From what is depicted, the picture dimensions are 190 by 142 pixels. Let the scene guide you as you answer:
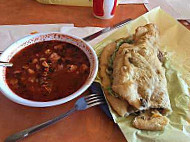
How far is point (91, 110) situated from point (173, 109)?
29 cm

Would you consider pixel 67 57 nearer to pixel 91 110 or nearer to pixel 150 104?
pixel 91 110

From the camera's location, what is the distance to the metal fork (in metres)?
0.75

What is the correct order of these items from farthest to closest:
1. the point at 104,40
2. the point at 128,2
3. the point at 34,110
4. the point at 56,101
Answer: the point at 128,2 < the point at 104,40 < the point at 34,110 < the point at 56,101

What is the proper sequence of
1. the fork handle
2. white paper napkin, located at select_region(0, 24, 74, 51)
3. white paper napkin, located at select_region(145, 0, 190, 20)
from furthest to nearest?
white paper napkin, located at select_region(145, 0, 190, 20) < white paper napkin, located at select_region(0, 24, 74, 51) < the fork handle

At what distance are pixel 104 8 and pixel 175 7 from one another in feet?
1.55

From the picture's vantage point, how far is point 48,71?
34.2 inches

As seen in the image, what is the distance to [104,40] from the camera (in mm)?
1096

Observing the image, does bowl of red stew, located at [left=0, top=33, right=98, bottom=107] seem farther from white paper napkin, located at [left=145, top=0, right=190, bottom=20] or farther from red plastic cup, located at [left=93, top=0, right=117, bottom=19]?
white paper napkin, located at [left=145, top=0, right=190, bottom=20]

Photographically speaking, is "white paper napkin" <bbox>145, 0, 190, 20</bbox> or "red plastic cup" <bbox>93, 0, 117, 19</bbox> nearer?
"red plastic cup" <bbox>93, 0, 117, 19</bbox>

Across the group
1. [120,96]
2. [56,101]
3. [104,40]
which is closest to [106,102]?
[120,96]

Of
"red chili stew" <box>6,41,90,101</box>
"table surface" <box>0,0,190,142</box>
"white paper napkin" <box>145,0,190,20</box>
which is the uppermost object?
"white paper napkin" <box>145,0,190,20</box>

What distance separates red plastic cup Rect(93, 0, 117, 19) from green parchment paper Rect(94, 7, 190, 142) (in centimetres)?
Result: 15

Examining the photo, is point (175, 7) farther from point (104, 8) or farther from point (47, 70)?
point (47, 70)

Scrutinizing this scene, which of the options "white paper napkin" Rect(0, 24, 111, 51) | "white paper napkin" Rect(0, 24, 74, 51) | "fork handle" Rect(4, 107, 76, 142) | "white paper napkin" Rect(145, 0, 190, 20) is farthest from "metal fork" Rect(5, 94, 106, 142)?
"white paper napkin" Rect(145, 0, 190, 20)
